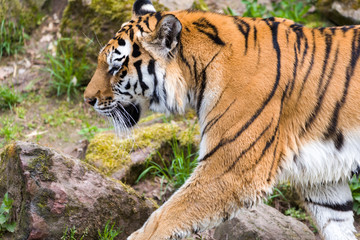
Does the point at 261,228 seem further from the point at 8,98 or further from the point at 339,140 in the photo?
the point at 8,98

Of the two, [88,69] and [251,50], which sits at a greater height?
[251,50]

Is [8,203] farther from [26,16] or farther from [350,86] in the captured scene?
[26,16]

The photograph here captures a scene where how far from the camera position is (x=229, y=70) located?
3.29 metres

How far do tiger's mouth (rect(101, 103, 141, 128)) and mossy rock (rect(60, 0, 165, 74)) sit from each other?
2924 millimetres

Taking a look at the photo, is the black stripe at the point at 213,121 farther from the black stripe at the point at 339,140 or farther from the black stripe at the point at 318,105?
the black stripe at the point at 339,140

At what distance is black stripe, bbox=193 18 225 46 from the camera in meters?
3.41

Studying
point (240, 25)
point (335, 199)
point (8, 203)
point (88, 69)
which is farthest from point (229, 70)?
point (88, 69)

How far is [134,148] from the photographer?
509 centimetres

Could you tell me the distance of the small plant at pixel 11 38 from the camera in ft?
23.4

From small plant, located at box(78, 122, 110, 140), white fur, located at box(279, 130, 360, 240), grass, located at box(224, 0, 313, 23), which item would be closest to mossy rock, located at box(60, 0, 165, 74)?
small plant, located at box(78, 122, 110, 140)

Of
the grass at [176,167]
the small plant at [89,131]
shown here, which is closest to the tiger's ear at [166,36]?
the grass at [176,167]

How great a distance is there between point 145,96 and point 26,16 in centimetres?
487

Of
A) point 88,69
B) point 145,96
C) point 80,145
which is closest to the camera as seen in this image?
point 145,96

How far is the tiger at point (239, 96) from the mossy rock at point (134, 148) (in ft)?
4.35
